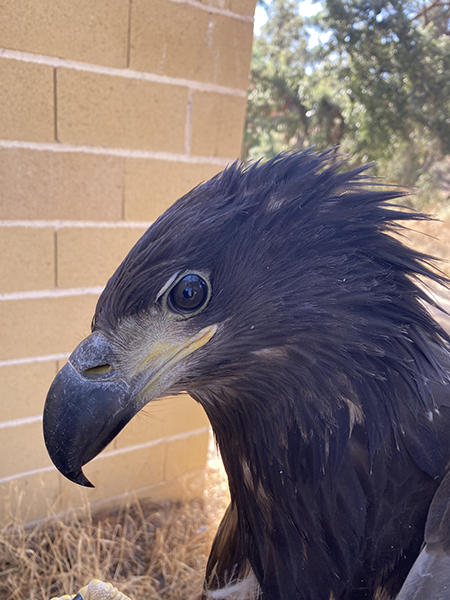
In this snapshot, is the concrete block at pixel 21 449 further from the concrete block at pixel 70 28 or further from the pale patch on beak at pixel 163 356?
the concrete block at pixel 70 28

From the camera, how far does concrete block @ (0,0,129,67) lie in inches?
71.0

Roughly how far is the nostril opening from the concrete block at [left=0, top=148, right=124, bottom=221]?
1.15 m

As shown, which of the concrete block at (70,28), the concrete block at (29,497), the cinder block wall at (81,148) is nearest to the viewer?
the concrete block at (70,28)

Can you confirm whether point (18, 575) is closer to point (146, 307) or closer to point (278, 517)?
point (278, 517)

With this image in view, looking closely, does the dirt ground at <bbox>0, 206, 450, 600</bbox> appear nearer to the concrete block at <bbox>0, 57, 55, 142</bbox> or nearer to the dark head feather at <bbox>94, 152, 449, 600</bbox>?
the dark head feather at <bbox>94, 152, 449, 600</bbox>

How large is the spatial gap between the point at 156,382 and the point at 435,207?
1207 centimetres

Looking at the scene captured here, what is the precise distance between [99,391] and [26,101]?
4.47ft

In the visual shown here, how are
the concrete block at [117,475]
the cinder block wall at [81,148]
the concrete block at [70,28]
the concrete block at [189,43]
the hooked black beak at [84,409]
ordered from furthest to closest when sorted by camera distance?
1. the concrete block at [117,475]
2. the concrete block at [189,43]
3. the cinder block wall at [81,148]
4. the concrete block at [70,28]
5. the hooked black beak at [84,409]

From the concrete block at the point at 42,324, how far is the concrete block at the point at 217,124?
93 cm

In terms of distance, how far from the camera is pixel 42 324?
2.24 meters

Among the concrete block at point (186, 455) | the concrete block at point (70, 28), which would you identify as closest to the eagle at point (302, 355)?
the concrete block at point (70, 28)

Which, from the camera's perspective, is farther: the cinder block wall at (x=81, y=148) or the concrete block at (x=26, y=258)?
the concrete block at (x=26, y=258)

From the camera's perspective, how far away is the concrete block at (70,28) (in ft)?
5.92

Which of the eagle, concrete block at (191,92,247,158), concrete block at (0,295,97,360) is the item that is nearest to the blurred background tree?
concrete block at (191,92,247,158)
